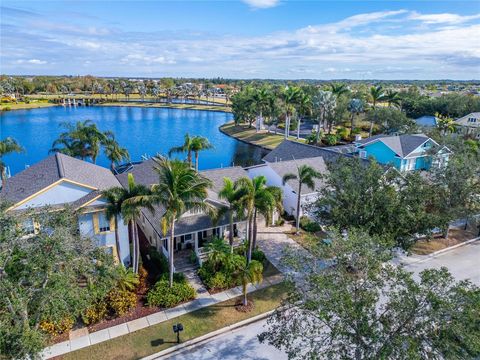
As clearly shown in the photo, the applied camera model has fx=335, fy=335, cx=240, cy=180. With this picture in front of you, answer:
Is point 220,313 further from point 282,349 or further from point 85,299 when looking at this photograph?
point 85,299

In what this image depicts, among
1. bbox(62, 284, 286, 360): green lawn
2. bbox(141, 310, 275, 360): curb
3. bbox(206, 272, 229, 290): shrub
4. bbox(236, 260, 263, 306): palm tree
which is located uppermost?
bbox(236, 260, 263, 306): palm tree

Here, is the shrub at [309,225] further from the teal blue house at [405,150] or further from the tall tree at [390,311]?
the tall tree at [390,311]

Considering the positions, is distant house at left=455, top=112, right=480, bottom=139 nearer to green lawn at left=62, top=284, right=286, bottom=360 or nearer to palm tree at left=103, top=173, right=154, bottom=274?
green lawn at left=62, top=284, right=286, bottom=360

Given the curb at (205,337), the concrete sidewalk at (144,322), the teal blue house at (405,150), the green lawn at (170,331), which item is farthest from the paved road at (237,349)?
the teal blue house at (405,150)

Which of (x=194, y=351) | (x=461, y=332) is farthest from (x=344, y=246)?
(x=194, y=351)

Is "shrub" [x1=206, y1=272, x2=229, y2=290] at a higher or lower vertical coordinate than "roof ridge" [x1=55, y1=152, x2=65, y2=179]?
lower

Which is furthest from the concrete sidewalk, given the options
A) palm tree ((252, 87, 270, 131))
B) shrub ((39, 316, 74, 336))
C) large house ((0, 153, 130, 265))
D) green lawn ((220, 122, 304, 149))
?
palm tree ((252, 87, 270, 131))

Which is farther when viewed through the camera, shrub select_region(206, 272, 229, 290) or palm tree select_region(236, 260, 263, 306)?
shrub select_region(206, 272, 229, 290)

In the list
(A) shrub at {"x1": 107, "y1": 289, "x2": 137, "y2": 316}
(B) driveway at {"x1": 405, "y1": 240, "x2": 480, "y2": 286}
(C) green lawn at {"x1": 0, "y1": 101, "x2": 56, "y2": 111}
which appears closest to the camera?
(A) shrub at {"x1": 107, "y1": 289, "x2": 137, "y2": 316}
